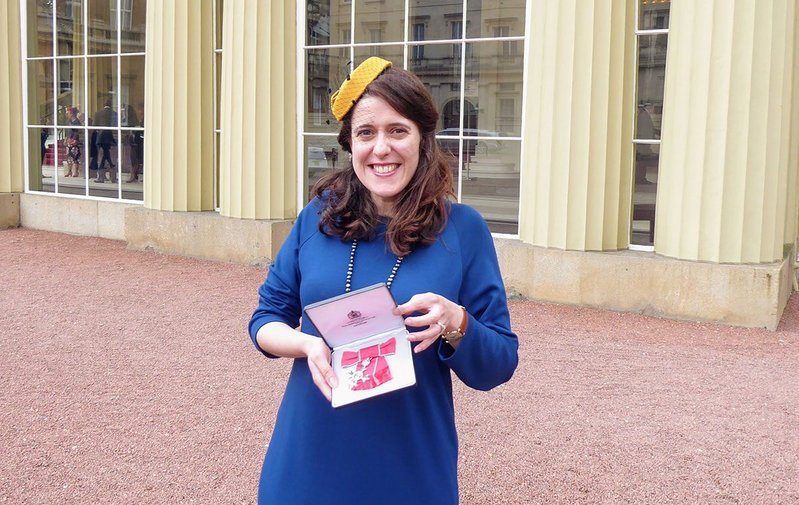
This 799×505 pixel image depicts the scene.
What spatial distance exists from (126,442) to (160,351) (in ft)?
6.28

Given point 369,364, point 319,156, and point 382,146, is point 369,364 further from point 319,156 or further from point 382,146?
point 319,156

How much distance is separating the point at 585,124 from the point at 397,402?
616cm

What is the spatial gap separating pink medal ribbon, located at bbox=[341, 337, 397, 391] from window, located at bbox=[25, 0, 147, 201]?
10.5 meters

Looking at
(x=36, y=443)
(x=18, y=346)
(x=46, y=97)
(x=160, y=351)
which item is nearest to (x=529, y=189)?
(x=160, y=351)

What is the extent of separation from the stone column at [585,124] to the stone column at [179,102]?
171 inches

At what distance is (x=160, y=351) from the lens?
6473mm

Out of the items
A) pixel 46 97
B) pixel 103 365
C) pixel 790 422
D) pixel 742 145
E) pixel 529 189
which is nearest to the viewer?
pixel 790 422

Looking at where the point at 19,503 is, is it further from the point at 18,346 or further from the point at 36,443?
the point at 18,346

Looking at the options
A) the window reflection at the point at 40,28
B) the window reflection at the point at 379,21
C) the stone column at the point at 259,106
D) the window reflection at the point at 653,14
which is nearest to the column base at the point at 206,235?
the stone column at the point at 259,106

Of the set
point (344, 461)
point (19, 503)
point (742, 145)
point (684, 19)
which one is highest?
point (684, 19)

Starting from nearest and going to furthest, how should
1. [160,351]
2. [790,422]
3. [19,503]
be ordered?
[19,503] → [790,422] → [160,351]

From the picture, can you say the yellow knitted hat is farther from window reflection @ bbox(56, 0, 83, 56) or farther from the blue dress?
window reflection @ bbox(56, 0, 83, 56)

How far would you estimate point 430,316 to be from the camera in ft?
6.00

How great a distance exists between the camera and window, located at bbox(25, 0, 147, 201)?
11809 mm
